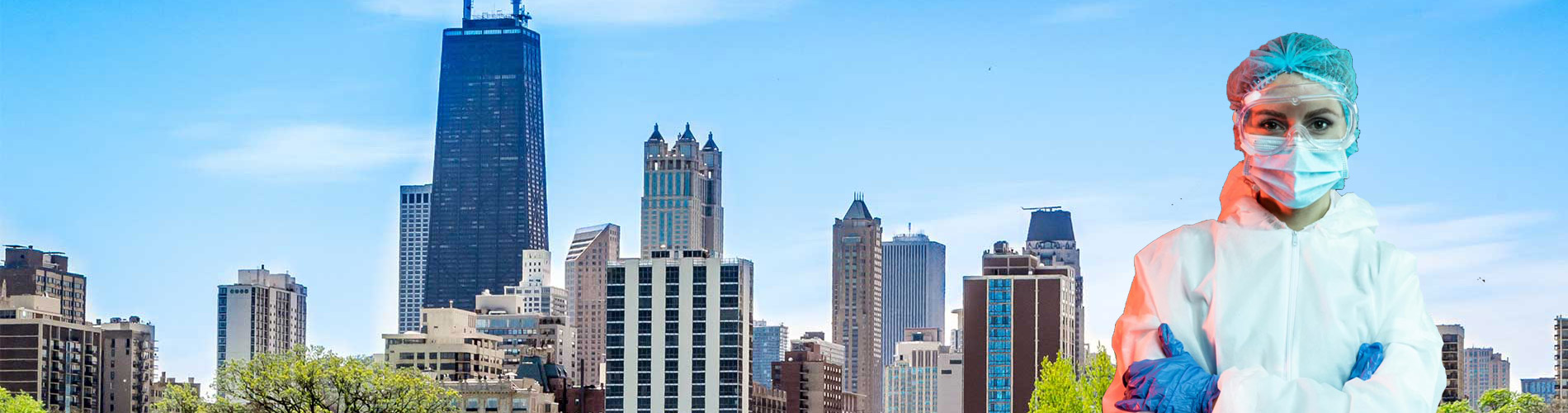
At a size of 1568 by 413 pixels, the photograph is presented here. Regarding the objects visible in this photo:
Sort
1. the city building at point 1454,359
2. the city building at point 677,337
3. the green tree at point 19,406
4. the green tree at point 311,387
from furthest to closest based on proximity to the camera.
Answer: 1. the city building at point 677,337
2. the city building at point 1454,359
3. the green tree at point 19,406
4. the green tree at point 311,387

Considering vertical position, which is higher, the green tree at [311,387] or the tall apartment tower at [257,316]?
the tall apartment tower at [257,316]

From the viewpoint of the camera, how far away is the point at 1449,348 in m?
94.3

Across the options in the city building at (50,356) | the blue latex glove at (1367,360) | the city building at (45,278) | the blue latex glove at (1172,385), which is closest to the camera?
the blue latex glove at (1172,385)

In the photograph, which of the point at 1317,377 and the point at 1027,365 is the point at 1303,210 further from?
the point at 1027,365

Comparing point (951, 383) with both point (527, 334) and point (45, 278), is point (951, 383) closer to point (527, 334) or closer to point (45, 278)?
point (527, 334)

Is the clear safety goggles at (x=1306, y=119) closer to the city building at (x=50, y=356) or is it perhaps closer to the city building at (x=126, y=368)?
the city building at (x=50, y=356)

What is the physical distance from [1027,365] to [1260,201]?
3773 inches

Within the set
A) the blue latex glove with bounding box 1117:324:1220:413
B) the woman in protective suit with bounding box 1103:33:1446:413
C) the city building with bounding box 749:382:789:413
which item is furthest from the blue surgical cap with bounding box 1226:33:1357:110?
the city building with bounding box 749:382:789:413

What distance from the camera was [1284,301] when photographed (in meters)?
6.27

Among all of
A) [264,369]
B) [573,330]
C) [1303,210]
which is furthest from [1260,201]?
[573,330]

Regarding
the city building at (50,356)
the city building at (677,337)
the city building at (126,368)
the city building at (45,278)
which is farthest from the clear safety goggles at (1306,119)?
the city building at (45,278)

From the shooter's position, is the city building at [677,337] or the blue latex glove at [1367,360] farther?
the city building at [677,337]

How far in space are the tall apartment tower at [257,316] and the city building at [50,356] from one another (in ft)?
178

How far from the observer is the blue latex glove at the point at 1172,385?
6.05 m
